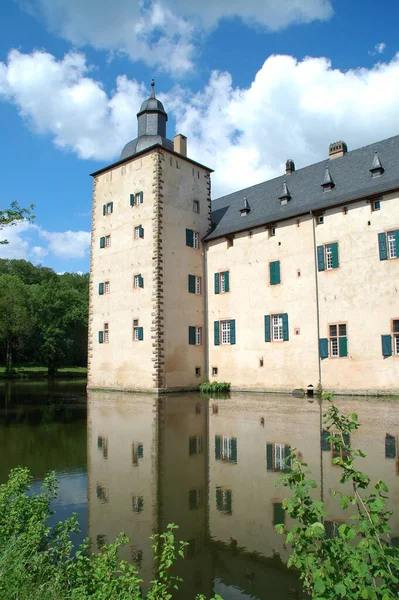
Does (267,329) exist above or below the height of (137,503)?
above

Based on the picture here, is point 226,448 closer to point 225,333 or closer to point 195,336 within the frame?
point 225,333

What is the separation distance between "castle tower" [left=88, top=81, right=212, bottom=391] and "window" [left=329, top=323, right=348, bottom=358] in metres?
8.68

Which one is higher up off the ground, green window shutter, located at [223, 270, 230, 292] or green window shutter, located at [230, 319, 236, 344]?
green window shutter, located at [223, 270, 230, 292]

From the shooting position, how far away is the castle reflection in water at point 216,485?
4446mm

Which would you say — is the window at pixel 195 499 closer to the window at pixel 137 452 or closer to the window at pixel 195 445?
the window at pixel 137 452

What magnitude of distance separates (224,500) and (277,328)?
19585 mm

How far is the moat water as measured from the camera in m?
4.53

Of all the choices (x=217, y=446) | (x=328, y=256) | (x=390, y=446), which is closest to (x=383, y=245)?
(x=328, y=256)

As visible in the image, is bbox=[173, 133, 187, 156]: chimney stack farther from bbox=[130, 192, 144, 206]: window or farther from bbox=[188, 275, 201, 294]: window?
bbox=[188, 275, 201, 294]: window

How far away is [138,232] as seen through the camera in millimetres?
28703

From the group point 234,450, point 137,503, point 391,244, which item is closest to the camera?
point 137,503

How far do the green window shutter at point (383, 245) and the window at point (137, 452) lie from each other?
15.5 metres

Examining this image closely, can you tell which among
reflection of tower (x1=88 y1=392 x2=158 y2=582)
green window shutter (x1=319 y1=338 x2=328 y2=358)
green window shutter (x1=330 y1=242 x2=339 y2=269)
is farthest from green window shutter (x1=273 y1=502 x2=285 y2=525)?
green window shutter (x1=330 y1=242 x2=339 y2=269)

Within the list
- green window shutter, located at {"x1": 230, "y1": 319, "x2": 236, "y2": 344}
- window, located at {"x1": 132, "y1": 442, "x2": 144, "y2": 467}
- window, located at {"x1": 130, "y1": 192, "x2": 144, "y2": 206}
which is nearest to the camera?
window, located at {"x1": 132, "y1": 442, "x2": 144, "y2": 467}
